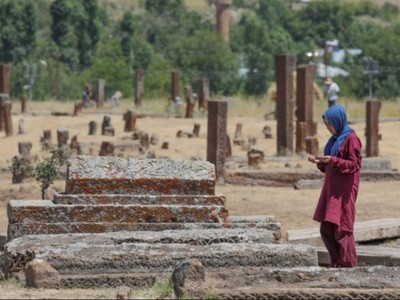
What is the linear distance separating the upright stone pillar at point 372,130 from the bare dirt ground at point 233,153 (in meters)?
0.50

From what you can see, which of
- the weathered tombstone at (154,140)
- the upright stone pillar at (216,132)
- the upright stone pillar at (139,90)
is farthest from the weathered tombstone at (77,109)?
the upright stone pillar at (216,132)

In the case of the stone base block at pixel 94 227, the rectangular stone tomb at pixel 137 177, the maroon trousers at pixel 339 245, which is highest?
the rectangular stone tomb at pixel 137 177

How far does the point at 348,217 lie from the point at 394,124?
70.7 ft

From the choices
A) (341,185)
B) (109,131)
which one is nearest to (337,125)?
(341,185)

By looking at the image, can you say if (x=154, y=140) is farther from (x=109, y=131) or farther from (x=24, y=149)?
(x=24, y=149)

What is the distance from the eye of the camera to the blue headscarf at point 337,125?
10867mm

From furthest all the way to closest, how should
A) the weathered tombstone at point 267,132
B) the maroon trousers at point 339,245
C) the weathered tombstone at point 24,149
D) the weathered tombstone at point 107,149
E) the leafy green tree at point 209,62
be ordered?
1. the leafy green tree at point 209,62
2. the weathered tombstone at point 267,132
3. the weathered tombstone at point 107,149
4. the weathered tombstone at point 24,149
5. the maroon trousers at point 339,245

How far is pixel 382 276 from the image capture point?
945 cm

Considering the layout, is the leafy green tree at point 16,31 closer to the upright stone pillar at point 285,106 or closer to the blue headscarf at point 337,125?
the upright stone pillar at point 285,106

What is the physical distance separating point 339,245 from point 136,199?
1.53 metres

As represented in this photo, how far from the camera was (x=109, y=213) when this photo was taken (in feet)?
35.7

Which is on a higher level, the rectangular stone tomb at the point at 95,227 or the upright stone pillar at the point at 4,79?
the upright stone pillar at the point at 4,79

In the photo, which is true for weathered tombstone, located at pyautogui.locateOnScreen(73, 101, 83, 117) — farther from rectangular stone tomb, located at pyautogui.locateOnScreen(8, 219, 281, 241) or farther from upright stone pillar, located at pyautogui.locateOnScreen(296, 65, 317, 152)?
rectangular stone tomb, located at pyautogui.locateOnScreen(8, 219, 281, 241)

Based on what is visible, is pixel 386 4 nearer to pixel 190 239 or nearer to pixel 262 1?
pixel 262 1
